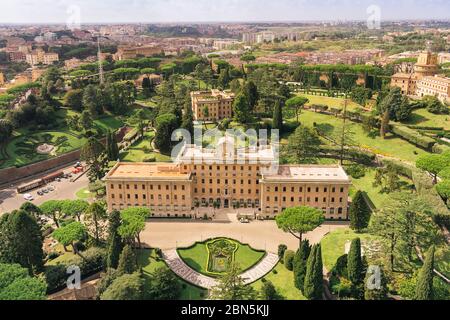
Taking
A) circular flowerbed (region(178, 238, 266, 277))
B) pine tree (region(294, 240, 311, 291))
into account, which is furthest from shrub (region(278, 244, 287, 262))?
pine tree (region(294, 240, 311, 291))

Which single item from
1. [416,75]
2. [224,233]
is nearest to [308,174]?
[224,233]

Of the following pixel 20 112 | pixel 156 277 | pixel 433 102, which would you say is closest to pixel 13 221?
pixel 156 277

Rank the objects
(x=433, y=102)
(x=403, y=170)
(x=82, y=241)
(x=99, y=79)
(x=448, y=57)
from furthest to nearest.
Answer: (x=448, y=57) → (x=99, y=79) → (x=433, y=102) → (x=403, y=170) → (x=82, y=241)

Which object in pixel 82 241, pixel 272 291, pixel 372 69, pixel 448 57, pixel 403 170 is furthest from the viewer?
pixel 448 57

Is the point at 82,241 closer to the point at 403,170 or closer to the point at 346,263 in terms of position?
the point at 346,263

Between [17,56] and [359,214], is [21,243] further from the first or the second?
[17,56]

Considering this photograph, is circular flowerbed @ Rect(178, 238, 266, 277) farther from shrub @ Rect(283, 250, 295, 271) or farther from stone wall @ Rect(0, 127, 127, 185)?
stone wall @ Rect(0, 127, 127, 185)

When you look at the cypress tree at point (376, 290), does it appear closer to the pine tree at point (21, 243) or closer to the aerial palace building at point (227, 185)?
the aerial palace building at point (227, 185)
